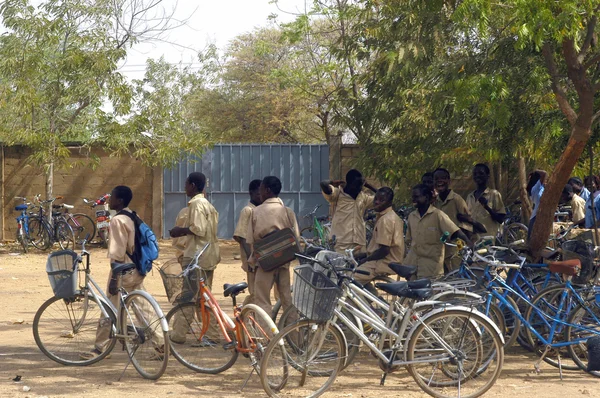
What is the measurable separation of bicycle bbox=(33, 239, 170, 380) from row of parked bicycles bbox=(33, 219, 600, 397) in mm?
11

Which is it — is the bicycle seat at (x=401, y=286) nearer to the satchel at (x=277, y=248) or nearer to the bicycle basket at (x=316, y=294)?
the bicycle basket at (x=316, y=294)

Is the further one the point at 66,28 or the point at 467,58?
the point at 66,28

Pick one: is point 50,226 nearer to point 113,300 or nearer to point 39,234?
point 39,234

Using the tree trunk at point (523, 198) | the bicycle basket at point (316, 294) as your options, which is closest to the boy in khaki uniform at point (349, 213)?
the bicycle basket at point (316, 294)

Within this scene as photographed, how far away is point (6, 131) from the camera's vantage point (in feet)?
56.3

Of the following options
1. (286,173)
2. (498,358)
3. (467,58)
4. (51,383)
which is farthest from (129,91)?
(498,358)

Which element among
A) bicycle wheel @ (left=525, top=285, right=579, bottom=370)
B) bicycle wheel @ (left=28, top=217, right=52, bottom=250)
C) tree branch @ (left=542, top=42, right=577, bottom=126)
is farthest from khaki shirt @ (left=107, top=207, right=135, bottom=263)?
bicycle wheel @ (left=28, top=217, right=52, bottom=250)

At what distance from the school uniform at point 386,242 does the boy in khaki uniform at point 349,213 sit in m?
1.13

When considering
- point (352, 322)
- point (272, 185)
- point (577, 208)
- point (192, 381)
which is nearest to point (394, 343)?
point (352, 322)

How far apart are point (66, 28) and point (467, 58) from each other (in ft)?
33.0

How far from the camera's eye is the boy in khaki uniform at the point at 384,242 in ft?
25.1

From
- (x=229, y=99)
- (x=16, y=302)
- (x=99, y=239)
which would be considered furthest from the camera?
(x=229, y=99)

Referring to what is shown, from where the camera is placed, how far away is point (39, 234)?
672 inches

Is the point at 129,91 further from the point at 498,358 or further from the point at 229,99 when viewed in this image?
the point at 229,99
